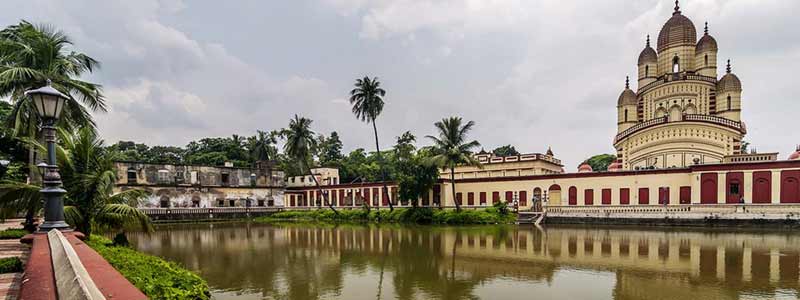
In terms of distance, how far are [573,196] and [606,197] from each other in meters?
2.32

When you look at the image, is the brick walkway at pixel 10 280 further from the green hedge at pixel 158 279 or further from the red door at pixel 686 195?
the red door at pixel 686 195

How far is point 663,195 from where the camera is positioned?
28094 mm

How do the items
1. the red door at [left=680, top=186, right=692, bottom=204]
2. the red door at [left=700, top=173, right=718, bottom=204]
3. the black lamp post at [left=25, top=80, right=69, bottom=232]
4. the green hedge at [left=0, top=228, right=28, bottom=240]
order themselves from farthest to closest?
the red door at [left=680, top=186, right=692, bottom=204] → the red door at [left=700, top=173, right=718, bottom=204] → the green hedge at [left=0, top=228, right=28, bottom=240] → the black lamp post at [left=25, top=80, right=69, bottom=232]

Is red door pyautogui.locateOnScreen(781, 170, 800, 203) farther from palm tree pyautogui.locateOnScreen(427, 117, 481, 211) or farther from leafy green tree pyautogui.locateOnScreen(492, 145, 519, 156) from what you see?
leafy green tree pyautogui.locateOnScreen(492, 145, 519, 156)

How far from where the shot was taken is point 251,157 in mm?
60500

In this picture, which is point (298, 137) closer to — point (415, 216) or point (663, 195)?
point (415, 216)

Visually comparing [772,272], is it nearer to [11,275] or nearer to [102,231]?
[11,275]

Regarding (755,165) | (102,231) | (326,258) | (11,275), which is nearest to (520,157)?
(755,165)

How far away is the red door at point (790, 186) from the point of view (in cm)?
2381

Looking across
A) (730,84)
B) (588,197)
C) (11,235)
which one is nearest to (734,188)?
(588,197)

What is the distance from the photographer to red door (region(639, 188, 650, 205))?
28641 mm

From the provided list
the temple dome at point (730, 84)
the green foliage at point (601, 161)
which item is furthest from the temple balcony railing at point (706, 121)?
the green foliage at point (601, 161)

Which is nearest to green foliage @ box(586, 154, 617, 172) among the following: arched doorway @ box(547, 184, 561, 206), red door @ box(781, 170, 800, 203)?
arched doorway @ box(547, 184, 561, 206)

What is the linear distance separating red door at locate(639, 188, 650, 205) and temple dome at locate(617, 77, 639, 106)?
13.9 m
